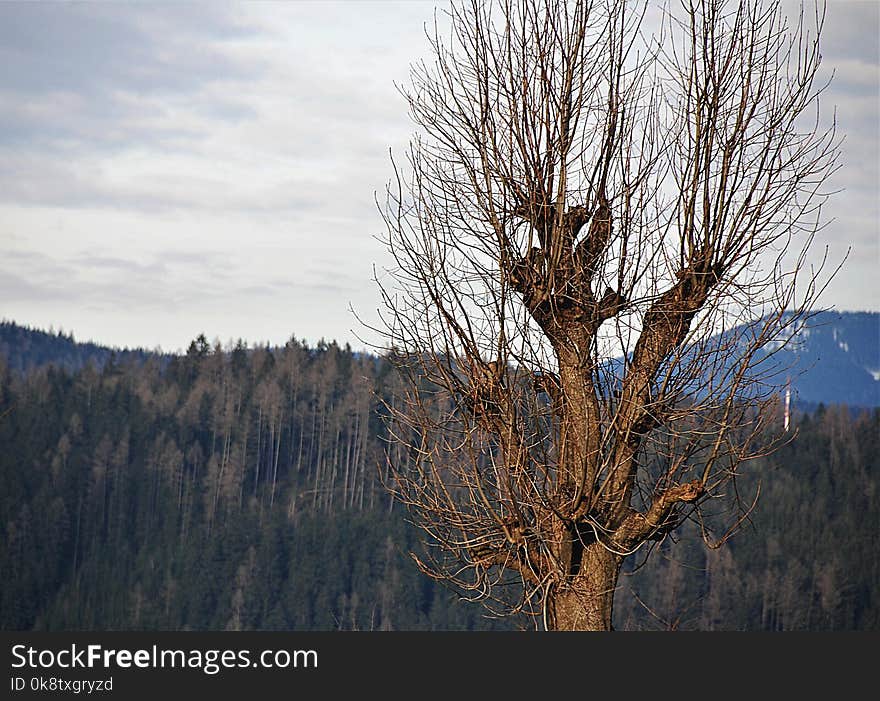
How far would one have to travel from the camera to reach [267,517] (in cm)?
8788

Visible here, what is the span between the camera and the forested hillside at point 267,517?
78.7 meters

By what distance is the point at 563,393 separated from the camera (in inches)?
293

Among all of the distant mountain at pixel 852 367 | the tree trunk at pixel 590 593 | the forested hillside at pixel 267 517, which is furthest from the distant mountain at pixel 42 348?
the tree trunk at pixel 590 593

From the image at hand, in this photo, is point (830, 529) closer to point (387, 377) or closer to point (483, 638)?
point (387, 377)

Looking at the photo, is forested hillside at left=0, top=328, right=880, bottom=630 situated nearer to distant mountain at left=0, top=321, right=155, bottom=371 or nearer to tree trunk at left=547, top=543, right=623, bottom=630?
tree trunk at left=547, top=543, right=623, bottom=630

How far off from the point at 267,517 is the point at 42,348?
380ft

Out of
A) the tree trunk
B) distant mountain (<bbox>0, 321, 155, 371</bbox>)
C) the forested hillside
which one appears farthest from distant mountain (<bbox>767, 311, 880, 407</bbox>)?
the tree trunk

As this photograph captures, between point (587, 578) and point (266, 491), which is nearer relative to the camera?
point (587, 578)

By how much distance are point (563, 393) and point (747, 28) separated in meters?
2.75

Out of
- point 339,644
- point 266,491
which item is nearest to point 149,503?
point 266,491

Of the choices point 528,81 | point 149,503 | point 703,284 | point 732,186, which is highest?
point 149,503

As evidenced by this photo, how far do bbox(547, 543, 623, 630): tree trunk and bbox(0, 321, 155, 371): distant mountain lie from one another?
182881mm

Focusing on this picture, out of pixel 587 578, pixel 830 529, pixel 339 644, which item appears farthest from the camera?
pixel 830 529

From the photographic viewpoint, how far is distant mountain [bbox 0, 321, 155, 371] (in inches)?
7274
